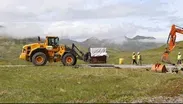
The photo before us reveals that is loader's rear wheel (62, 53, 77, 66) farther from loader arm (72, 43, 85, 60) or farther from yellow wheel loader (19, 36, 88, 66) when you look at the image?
loader arm (72, 43, 85, 60)

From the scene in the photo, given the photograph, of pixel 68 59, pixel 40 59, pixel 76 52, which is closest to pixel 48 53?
pixel 40 59

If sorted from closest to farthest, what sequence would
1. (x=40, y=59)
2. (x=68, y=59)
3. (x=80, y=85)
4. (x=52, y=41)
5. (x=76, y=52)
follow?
(x=80, y=85) < (x=40, y=59) < (x=68, y=59) < (x=52, y=41) < (x=76, y=52)

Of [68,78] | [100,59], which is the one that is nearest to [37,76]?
[68,78]

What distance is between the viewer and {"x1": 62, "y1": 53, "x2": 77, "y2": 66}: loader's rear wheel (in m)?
51.8

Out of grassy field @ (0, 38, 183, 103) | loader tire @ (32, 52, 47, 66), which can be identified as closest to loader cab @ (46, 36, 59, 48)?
loader tire @ (32, 52, 47, 66)

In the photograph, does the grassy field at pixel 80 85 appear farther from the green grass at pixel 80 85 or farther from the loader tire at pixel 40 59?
the loader tire at pixel 40 59

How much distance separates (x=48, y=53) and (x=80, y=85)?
55.4 feet

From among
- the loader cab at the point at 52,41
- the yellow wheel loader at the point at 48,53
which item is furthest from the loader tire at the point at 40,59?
the loader cab at the point at 52,41

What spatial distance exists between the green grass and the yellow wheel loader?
5.00 metres

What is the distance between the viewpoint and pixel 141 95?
31.0 meters

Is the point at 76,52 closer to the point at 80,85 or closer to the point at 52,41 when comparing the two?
the point at 52,41

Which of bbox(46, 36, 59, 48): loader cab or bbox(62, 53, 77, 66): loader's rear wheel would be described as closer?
bbox(62, 53, 77, 66): loader's rear wheel

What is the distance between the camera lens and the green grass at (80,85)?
97.1 ft

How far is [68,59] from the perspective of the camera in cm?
5206
